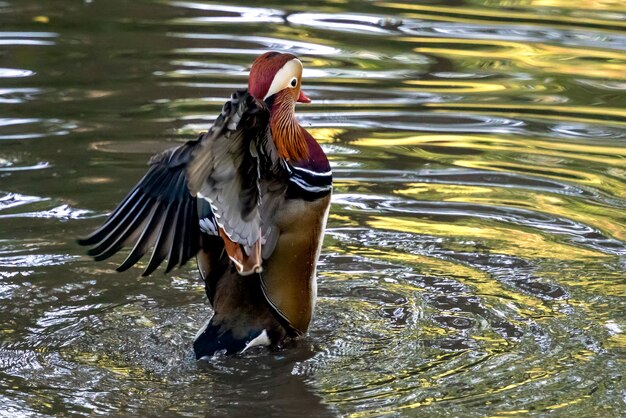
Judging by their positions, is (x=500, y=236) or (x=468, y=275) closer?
(x=468, y=275)

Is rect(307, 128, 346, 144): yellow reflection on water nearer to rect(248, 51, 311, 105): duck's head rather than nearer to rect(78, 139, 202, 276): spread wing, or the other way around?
rect(248, 51, 311, 105): duck's head

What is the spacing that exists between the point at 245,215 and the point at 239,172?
19 centimetres

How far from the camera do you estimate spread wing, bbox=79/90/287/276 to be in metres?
4.41

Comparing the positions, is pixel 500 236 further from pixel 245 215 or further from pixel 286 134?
pixel 245 215

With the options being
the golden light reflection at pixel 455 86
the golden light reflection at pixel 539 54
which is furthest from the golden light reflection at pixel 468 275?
the golden light reflection at pixel 539 54

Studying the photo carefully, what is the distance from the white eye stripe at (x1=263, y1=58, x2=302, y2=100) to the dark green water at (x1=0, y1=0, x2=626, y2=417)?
111 centimetres

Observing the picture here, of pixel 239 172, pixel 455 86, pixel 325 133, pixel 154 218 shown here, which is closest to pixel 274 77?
pixel 239 172

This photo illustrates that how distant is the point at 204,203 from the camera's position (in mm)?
4719

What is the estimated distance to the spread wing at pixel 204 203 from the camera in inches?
174

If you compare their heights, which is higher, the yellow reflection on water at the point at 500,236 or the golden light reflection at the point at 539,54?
the golden light reflection at the point at 539,54

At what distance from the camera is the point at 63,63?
941cm


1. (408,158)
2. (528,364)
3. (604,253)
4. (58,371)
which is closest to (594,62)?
(408,158)

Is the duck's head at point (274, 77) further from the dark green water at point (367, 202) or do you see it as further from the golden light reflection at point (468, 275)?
the golden light reflection at point (468, 275)

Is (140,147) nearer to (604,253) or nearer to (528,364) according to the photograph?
(604,253)
